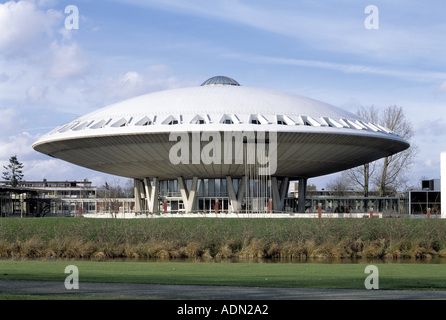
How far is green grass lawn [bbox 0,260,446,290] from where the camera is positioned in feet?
43.6

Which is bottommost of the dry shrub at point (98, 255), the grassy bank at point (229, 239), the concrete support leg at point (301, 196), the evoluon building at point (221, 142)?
the dry shrub at point (98, 255)

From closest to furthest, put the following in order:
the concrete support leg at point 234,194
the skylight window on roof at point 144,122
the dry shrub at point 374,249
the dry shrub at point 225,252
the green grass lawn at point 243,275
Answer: the green grass lawn at point 243,275 → the dry shrub at point 225,252 → the dry shrub at point 374,249 → the skylight window on roof at point 144,122 → the concrete support leg at point 234,194

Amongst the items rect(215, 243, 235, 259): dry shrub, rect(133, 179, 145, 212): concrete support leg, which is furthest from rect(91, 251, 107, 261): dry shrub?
rect(133, 179, 145, 212): concrete support leg

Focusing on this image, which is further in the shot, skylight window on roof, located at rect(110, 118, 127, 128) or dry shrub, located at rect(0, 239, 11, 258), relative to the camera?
skylight window on roof, located at rect(110, 118, 127, 128)

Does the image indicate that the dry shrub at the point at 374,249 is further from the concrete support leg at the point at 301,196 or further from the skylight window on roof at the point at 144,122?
the concrete support leg at the point at 301,196

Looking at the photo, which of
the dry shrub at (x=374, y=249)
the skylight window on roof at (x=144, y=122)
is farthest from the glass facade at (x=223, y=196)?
the dry shrub at (x=374, y=249)

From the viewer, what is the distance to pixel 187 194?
45.3m

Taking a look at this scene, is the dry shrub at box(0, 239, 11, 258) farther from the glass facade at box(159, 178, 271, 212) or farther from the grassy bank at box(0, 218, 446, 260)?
the glass facade at box(159, 178, 271, 212)

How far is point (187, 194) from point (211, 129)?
35.5 ft

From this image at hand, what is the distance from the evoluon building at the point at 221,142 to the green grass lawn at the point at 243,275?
19.3 metres

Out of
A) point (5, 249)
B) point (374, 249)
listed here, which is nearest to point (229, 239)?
point (374, 249)

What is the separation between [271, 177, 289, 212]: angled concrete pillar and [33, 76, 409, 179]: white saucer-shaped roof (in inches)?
52.3

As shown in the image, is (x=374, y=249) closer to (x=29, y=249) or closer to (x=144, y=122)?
(x=29, y=249)

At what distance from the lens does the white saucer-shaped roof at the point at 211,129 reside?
37188 mm
